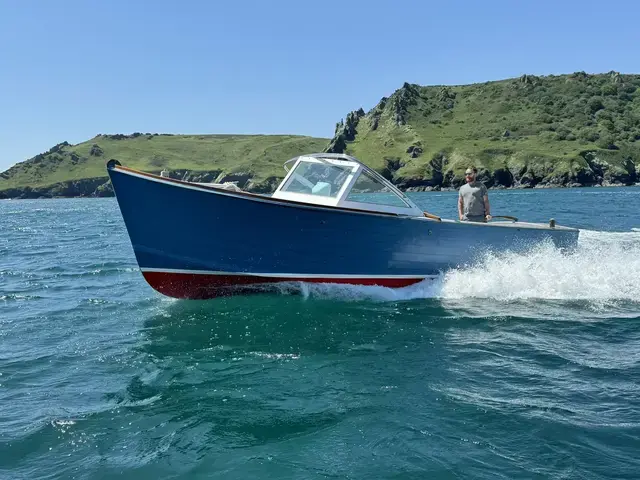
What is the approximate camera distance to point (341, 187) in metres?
12.0

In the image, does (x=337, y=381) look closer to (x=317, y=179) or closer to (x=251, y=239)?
(x=251, y=239)

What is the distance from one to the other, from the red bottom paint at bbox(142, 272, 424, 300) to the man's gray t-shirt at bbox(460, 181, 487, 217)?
409 centimetres

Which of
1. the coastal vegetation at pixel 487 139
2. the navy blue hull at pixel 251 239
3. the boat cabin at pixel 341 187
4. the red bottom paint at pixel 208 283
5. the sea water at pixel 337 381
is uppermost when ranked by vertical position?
the coastal vegetation at pixel 487 139

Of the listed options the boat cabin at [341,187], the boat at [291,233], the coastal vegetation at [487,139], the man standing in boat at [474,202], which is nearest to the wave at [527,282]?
the boat at [291,233]

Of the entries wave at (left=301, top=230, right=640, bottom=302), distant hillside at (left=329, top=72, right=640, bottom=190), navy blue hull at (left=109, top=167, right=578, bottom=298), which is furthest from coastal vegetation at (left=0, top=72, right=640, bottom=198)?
navy blue hull at (left=109, top=167, right=578, bottom=298)

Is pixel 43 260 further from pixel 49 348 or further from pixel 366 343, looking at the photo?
pixel 366 343

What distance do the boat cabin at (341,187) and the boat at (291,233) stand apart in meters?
0.02

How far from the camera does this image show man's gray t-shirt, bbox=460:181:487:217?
13.6 metres

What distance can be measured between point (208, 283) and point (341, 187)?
11.6 ft

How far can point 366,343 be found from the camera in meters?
8.72

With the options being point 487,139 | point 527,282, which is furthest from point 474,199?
point 487,139

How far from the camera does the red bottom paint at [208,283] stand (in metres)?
11.4

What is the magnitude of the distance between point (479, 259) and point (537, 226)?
82.0 inches

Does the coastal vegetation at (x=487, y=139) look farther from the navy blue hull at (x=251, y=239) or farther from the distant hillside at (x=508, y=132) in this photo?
the navy blue hull at (x=251, y=239)
